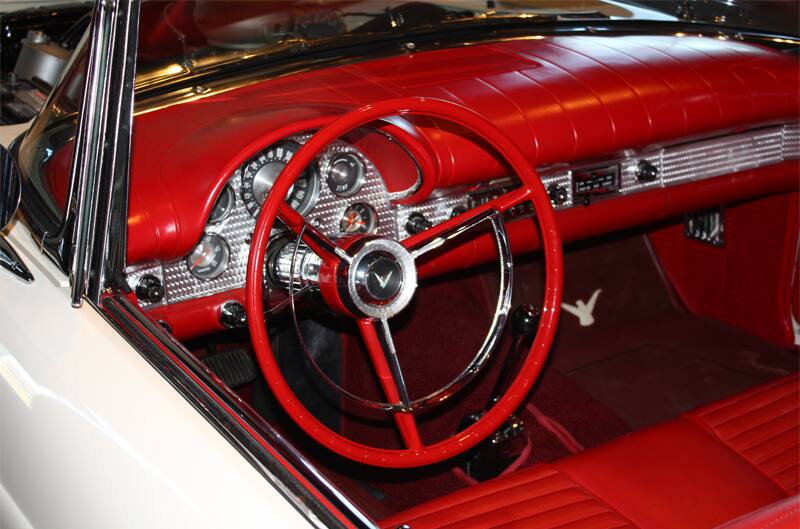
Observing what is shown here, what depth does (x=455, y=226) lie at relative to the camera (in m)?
1.60

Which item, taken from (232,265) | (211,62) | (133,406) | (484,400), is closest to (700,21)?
(484,400)

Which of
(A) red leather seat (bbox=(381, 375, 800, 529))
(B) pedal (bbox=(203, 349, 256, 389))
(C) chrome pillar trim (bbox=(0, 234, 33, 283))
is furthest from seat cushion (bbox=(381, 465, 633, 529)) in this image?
(B) pedal (bbox=(203, 349, 256, 389))

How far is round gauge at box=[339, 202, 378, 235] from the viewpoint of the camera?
1.82m

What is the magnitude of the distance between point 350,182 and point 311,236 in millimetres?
295

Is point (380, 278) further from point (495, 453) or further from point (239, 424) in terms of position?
point (495, 453)

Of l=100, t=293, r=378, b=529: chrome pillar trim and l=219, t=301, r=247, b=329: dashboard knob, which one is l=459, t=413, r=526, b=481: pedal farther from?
l=100, t=293, r=378, b=529: chrome pillar trim

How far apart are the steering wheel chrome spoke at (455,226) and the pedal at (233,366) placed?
3.01 feet

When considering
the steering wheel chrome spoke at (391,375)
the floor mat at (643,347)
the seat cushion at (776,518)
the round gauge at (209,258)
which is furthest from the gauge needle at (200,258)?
the floor mat at (643,347)

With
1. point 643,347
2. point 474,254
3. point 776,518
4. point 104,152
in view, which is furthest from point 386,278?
point 643,347

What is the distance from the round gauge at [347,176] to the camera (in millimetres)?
1788

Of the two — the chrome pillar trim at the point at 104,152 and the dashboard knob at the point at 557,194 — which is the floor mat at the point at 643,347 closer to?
the dashboard knob at the point at 557,194

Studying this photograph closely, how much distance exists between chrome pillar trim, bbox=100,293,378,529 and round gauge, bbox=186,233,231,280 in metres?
0.26

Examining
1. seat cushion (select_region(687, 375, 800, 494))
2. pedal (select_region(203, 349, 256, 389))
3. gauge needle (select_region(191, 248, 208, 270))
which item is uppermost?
gauge needle (select_region(191, 248, 208, 270))

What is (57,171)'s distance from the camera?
156 centimetres
